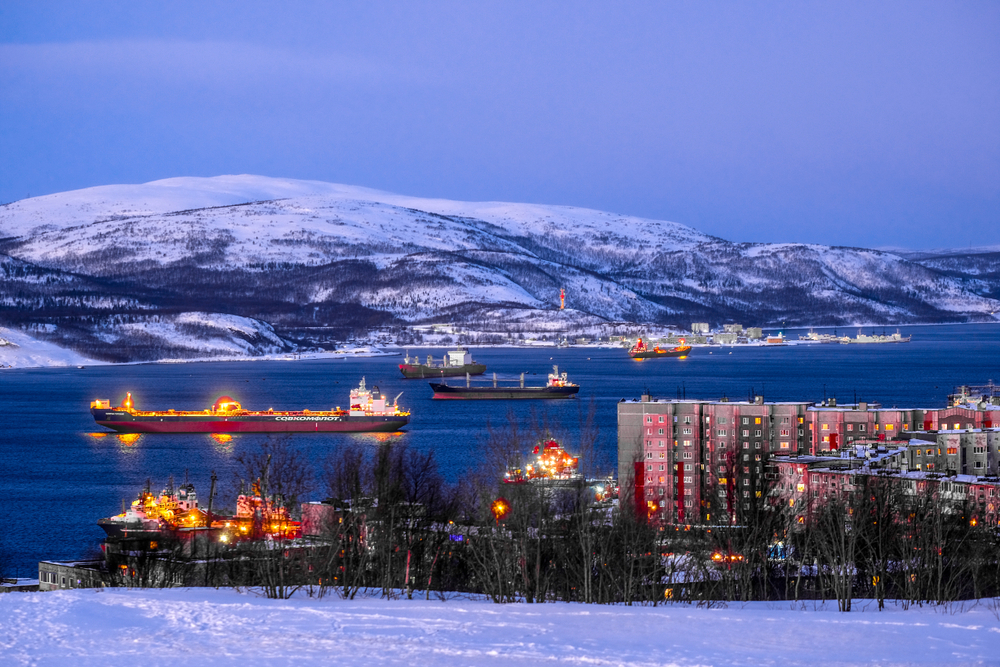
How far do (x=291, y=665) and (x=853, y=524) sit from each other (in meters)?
7.16

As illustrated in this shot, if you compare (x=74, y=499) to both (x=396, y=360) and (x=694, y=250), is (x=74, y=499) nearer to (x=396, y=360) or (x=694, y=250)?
(x=396, y=360)

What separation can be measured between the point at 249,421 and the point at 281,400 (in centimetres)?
1163

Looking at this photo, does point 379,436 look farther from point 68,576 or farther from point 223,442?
point 68,576

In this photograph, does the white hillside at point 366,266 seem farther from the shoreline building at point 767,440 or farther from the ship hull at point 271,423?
the shoreline building at point 767,440

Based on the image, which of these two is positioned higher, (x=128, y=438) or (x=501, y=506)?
(x=128, y=438)

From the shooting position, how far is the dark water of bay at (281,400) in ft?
82.6

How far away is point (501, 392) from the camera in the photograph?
57.7 metres

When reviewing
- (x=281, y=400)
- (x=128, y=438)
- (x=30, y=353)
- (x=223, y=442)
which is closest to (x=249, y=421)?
(x=223, y=442)

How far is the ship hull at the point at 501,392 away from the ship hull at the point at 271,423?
48.6ft

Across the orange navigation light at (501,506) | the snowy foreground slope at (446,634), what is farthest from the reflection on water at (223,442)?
the snowy foreground slope at (446,634)

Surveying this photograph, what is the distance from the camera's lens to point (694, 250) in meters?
196

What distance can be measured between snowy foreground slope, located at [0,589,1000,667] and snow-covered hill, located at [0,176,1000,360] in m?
107

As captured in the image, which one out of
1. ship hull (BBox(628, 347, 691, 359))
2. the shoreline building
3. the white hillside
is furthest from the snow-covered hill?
the shoreline building

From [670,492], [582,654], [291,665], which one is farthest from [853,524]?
[670,492]
